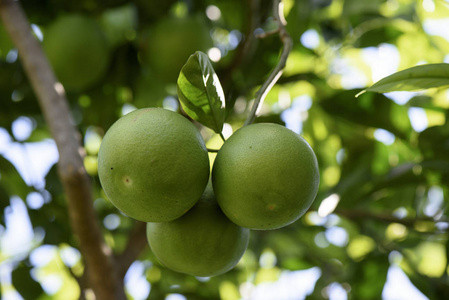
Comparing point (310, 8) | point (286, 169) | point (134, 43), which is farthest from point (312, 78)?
point (286, 169)

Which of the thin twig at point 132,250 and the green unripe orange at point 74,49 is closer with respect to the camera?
the thin twig at point 132,250

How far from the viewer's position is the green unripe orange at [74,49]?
5.99ft

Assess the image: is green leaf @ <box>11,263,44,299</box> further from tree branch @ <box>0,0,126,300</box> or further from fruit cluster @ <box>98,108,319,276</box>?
fruit cluster @ <box>98,108,319,276</box>

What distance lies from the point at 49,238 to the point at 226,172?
120cm

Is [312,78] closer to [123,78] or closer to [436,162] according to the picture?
[436,162]

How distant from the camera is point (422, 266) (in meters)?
2.31

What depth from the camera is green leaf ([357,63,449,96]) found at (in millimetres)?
912

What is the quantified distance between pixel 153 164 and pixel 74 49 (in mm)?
1125

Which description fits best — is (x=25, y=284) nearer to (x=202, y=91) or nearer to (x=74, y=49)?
(x=74, y=49)

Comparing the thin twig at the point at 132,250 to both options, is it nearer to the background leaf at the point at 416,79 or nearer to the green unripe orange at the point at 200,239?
the green unripe orange at the point at 200,239

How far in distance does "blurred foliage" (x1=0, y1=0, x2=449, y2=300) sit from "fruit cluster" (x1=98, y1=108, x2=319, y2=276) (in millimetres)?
537

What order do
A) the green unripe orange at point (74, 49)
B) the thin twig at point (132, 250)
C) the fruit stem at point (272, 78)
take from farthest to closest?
the green unripe orange at point (74, 49) < the thin twig at point (132, 250) < the fruit stem at point (272, 78)

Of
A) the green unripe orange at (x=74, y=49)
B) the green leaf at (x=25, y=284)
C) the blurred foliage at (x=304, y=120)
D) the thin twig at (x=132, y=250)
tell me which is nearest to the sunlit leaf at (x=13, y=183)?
the blurred foliage at (x=304, y=120)

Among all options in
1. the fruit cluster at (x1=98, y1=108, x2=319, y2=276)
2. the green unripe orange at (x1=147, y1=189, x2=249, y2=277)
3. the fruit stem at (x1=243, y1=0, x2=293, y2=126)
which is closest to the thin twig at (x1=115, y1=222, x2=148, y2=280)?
the green unripe orange at (x1=147, y1=189, x2=249, y2=277)
